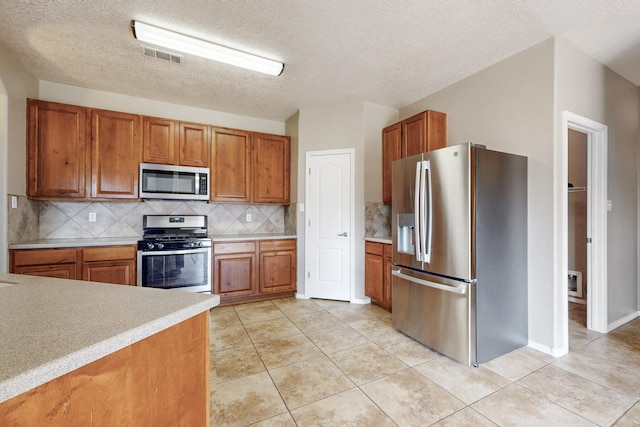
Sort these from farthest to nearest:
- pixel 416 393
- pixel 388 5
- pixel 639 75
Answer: pixel 639 75 < pixel 388 5 < pixel 416 393

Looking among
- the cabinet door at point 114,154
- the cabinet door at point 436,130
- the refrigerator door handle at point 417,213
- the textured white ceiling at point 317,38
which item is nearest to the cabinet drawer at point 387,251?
the refrigerator door handle at point 417,213

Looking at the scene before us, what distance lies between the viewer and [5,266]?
253cm

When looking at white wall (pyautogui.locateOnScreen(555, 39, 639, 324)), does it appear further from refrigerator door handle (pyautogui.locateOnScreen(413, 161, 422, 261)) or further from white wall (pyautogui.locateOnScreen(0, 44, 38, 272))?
white wall (pyautogui.locateOnScreen(0, 44, 38, 272))

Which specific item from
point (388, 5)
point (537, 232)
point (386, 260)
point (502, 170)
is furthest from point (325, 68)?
point (537, 232)

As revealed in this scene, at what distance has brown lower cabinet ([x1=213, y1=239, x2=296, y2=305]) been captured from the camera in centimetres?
355

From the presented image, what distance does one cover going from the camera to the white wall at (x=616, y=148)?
2518 mm

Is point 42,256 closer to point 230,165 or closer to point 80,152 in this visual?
point 80,152

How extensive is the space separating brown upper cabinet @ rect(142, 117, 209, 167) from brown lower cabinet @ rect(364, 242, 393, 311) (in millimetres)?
2435

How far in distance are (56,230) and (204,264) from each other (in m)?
1.72

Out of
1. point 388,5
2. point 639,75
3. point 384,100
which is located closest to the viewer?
point 388,5

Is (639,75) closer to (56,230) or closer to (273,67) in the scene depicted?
(273,67)

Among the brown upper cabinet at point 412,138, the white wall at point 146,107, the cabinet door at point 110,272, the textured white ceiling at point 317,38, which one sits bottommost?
the cabinet door at point 110,272

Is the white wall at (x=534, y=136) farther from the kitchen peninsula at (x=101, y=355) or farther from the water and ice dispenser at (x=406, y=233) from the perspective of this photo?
the kitchen peninsula at (x=101, y=355)

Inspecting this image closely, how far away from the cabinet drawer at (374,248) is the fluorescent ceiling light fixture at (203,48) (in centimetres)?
221
